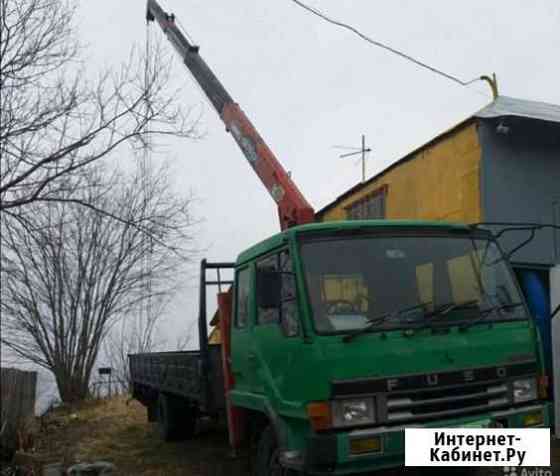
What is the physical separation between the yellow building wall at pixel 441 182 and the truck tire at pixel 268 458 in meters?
5.49

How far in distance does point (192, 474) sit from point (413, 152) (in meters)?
6.21

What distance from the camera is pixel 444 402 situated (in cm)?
461

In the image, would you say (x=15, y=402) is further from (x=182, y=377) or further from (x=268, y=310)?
(x=268, y=310)

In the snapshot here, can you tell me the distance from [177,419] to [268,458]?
476 centimetres

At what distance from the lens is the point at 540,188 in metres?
9.98

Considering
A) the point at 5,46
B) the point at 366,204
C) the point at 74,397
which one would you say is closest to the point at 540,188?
the point at 366,204

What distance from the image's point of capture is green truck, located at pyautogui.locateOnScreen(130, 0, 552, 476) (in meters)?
4.45

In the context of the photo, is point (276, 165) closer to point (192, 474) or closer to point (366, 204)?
point (366, 204)

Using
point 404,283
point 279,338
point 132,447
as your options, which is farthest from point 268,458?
point 132,447

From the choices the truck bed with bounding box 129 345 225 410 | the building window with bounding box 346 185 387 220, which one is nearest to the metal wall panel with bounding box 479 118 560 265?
the building window with bounding box 346 185 387 220

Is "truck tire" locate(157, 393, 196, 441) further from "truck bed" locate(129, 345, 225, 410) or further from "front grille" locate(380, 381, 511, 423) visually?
"front grille" locate(380, 381, 511, 423)

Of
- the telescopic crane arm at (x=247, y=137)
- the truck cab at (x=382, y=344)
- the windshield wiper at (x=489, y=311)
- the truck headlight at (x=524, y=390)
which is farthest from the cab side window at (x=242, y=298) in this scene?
the telescopic crane arm at (x=247, y=137)

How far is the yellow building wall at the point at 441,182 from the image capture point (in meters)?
9.64

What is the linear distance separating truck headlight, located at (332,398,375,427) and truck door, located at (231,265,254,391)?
4.68ft
